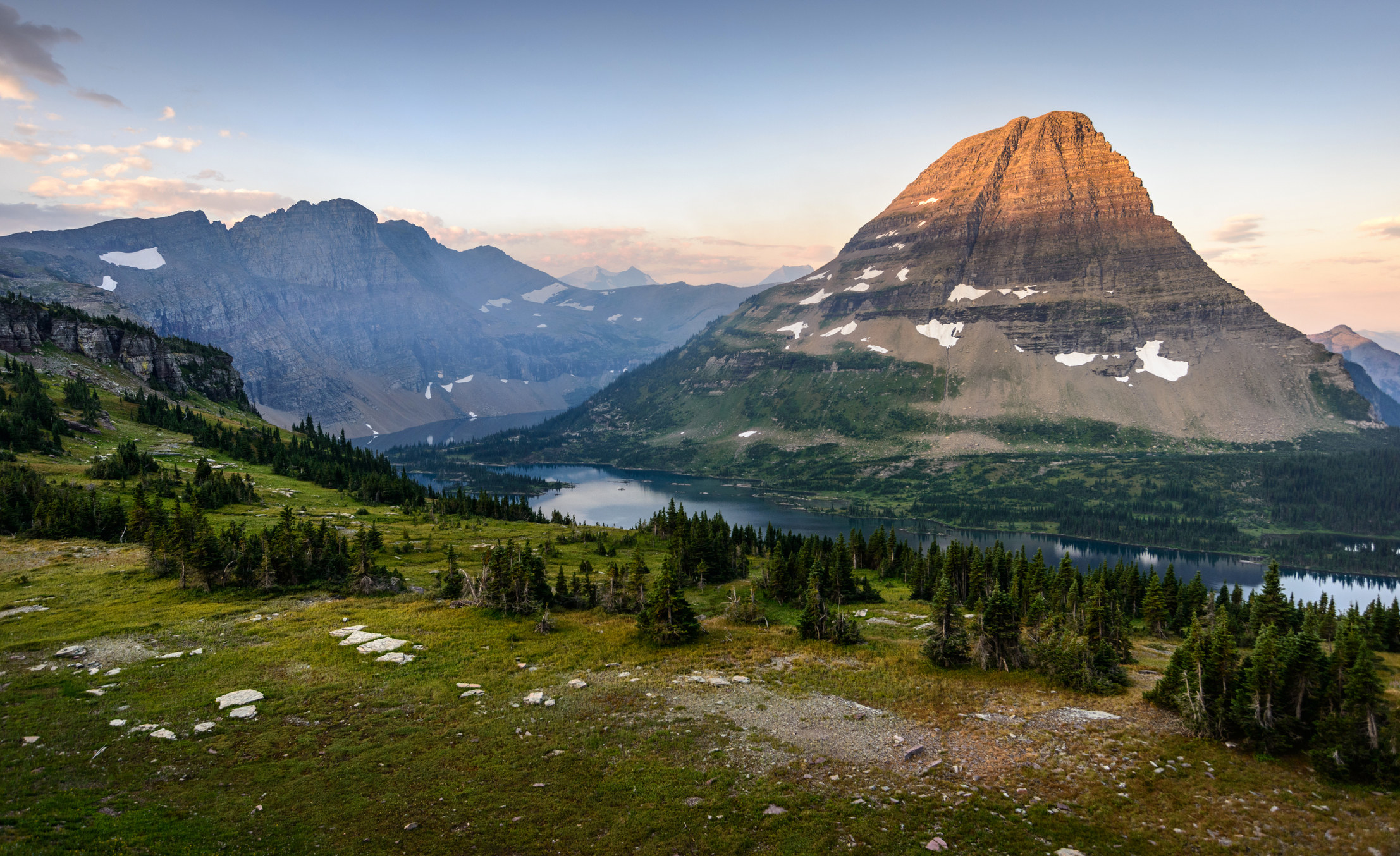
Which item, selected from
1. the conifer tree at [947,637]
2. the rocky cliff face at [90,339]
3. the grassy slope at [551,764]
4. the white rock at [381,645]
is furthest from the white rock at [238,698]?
the rocky cliff face at [90,339]

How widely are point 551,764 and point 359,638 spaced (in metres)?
20.5

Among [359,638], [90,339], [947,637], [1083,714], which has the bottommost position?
[359,638]

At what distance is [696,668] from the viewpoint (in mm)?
38938

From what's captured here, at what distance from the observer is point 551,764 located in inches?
1016

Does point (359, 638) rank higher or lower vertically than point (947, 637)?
lower

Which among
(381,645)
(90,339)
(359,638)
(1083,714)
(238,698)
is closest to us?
(238,698)

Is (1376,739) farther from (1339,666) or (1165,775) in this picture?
(1165,775)

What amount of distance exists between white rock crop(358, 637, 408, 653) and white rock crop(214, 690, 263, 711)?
23.6 ft

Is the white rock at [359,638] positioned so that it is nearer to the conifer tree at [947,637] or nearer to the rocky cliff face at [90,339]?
the conifer tree at [947,637]

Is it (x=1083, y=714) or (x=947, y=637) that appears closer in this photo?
(x=1083, y=714)

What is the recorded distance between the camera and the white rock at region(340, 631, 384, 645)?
127ft

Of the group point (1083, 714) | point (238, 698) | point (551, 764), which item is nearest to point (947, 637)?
point (1083, 714)

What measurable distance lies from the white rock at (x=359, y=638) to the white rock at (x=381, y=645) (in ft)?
0.86

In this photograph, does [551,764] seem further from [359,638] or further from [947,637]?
[947,637]
